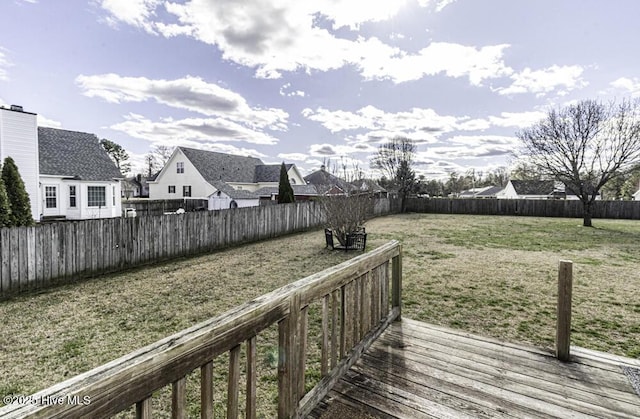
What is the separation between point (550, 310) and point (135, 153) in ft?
163

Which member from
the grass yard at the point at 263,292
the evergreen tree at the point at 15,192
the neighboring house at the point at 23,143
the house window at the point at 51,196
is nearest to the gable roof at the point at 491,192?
the grass yard at the point at 263,292

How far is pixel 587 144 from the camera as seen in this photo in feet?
55.3

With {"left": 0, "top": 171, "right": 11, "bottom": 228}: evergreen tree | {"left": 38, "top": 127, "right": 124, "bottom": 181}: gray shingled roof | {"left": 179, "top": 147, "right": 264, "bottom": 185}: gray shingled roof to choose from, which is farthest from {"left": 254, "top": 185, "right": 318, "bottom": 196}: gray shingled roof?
{"left": 0, "top": 171, "right": 11, "bottom": 228}: evergreen tree

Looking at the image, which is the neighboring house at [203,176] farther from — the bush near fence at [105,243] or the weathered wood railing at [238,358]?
the weathered wood railing at [238,358]

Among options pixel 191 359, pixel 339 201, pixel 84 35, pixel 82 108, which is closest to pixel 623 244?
pixel 339 201

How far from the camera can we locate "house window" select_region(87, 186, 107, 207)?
55.3ft

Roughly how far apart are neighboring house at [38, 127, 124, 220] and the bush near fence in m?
11.5

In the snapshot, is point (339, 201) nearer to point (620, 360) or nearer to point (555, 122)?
point (620, 360)


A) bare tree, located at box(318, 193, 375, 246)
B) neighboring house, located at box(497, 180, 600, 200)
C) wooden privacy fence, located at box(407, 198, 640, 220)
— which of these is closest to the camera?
bare tree, located at box(318, 193, 375, 246)

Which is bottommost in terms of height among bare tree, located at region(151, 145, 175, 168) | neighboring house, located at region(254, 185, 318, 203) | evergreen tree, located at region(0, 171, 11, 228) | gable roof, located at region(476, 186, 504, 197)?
evergreen tree, located at region(0, 171, 11, 228)

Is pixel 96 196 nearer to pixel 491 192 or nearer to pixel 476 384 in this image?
pixel 476 384

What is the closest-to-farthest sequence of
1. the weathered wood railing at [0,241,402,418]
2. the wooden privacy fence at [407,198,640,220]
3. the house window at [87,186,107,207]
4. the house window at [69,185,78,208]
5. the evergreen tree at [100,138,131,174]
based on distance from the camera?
1. the weathered wood railing at [0,241,402,418]
2. the house window at [69,185,78,208]
3. the house window at [87,186,107,207]
4. the wooden privacy fence at [407,198,640,220]
5. the evergreen tree at [100,138,131,174]

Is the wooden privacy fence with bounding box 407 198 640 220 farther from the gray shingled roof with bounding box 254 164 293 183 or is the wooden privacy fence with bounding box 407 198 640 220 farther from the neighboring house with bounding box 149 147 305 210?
A: the neighboring house with bounding box 149 147 305 210

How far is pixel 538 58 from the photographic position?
12.4 m
